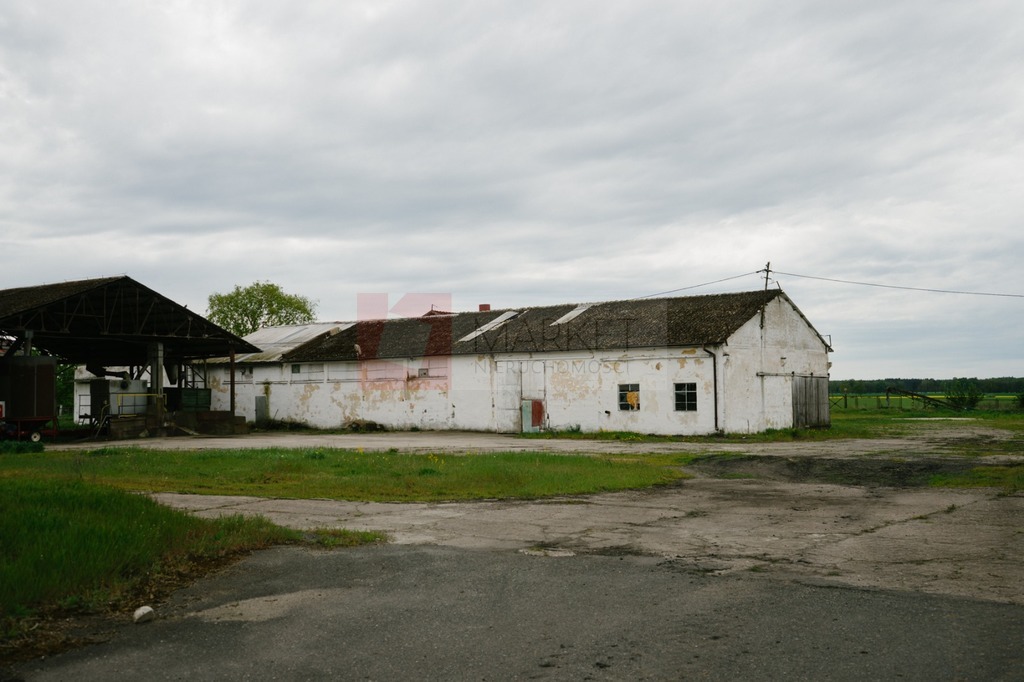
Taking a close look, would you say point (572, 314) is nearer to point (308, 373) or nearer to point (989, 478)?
point (308, 373)

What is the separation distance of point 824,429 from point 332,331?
2504 cm

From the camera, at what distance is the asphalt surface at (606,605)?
16.4 feet

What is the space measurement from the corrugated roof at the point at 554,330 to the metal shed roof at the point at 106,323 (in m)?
5.48

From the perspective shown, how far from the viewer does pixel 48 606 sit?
6.11 metres

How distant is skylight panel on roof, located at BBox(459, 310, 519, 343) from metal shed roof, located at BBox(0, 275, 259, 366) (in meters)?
9.78

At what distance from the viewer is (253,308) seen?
72938 mm

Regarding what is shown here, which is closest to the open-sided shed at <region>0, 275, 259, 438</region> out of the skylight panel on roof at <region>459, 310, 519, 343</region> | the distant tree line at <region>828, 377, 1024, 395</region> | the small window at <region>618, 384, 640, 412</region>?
the skylight panel on roof at <region>459, 310, 519, 343</region>

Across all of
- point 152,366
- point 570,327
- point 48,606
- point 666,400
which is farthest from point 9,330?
point 48,606

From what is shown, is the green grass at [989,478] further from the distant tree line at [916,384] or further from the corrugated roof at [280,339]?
the distant tree line at [916,384]

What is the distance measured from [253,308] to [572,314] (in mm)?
43900

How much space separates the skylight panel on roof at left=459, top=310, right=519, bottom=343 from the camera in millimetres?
37531

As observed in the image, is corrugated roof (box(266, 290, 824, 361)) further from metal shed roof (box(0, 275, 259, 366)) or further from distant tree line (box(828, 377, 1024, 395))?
distant tree line (box(828, 377, 1024, 395))

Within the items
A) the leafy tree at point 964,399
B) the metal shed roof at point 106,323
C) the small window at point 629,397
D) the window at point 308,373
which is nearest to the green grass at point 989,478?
the small window at point 629,397

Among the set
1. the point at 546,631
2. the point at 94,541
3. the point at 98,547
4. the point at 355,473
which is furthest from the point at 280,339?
the point at 546,631
